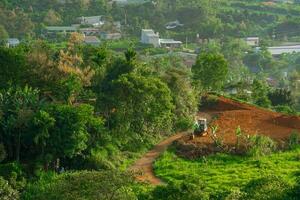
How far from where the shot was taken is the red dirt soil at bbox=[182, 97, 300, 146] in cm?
2610

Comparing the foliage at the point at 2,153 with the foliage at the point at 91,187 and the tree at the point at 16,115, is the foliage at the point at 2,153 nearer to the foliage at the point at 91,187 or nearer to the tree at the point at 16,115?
the tree at the point at 16,115

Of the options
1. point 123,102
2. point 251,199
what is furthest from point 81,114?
point 251,199

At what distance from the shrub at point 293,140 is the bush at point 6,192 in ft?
38.5

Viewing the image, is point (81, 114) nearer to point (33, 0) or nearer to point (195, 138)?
point (195, 138)

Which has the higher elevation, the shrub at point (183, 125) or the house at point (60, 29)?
the shrub at point (183, 125)

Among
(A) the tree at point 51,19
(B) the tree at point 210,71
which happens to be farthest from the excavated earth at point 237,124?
(A) the tree at point 51,19

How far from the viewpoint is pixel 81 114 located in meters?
22.3

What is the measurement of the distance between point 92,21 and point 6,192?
50611 mm

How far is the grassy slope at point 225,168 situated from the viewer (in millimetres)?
21312

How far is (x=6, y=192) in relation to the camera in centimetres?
1848

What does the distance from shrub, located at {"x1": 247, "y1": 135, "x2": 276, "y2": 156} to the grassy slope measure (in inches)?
12.4

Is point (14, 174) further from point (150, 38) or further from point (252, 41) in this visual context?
point (252, 41)

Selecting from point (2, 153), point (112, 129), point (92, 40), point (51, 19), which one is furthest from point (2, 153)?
point (51, 19)

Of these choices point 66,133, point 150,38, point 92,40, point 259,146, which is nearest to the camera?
point 66,133
